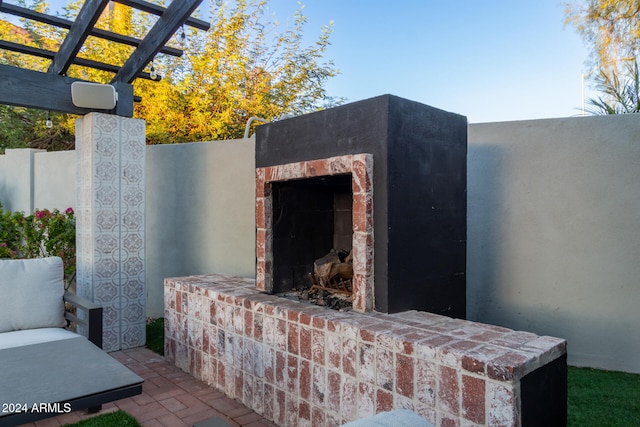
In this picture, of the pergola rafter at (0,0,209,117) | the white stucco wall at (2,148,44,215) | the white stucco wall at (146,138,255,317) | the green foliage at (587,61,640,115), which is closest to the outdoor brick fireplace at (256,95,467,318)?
the pergola rafter at (0,0,209,117)

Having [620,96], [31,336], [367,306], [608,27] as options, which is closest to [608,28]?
[608,27]

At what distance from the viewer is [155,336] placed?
15.5 ft

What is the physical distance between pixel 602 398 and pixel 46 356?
11.1ft

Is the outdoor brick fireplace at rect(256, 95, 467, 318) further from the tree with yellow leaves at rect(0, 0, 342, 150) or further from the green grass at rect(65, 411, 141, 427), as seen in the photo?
the tree with yellow leaves at rect(0, 0, 342, 150)

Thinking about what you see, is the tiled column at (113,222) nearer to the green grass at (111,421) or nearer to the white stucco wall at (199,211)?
the white stucco wall at (199,211)

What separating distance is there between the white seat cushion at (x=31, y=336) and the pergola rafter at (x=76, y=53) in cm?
204

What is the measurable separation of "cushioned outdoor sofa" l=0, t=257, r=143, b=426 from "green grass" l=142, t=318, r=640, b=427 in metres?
2.55

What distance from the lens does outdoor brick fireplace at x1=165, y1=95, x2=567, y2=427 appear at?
1942 millimetres

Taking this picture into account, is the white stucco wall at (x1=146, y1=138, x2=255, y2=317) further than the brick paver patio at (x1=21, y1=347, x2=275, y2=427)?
Yes

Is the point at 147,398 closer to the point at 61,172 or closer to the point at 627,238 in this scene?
the point at 627,238

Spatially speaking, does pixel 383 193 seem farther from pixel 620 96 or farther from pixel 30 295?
pixel 620 96

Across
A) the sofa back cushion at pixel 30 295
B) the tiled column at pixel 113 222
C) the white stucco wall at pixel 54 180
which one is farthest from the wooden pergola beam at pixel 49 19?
the white stucco wall at pixel 54 180

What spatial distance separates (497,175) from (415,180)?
150 cm

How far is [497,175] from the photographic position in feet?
12.9
